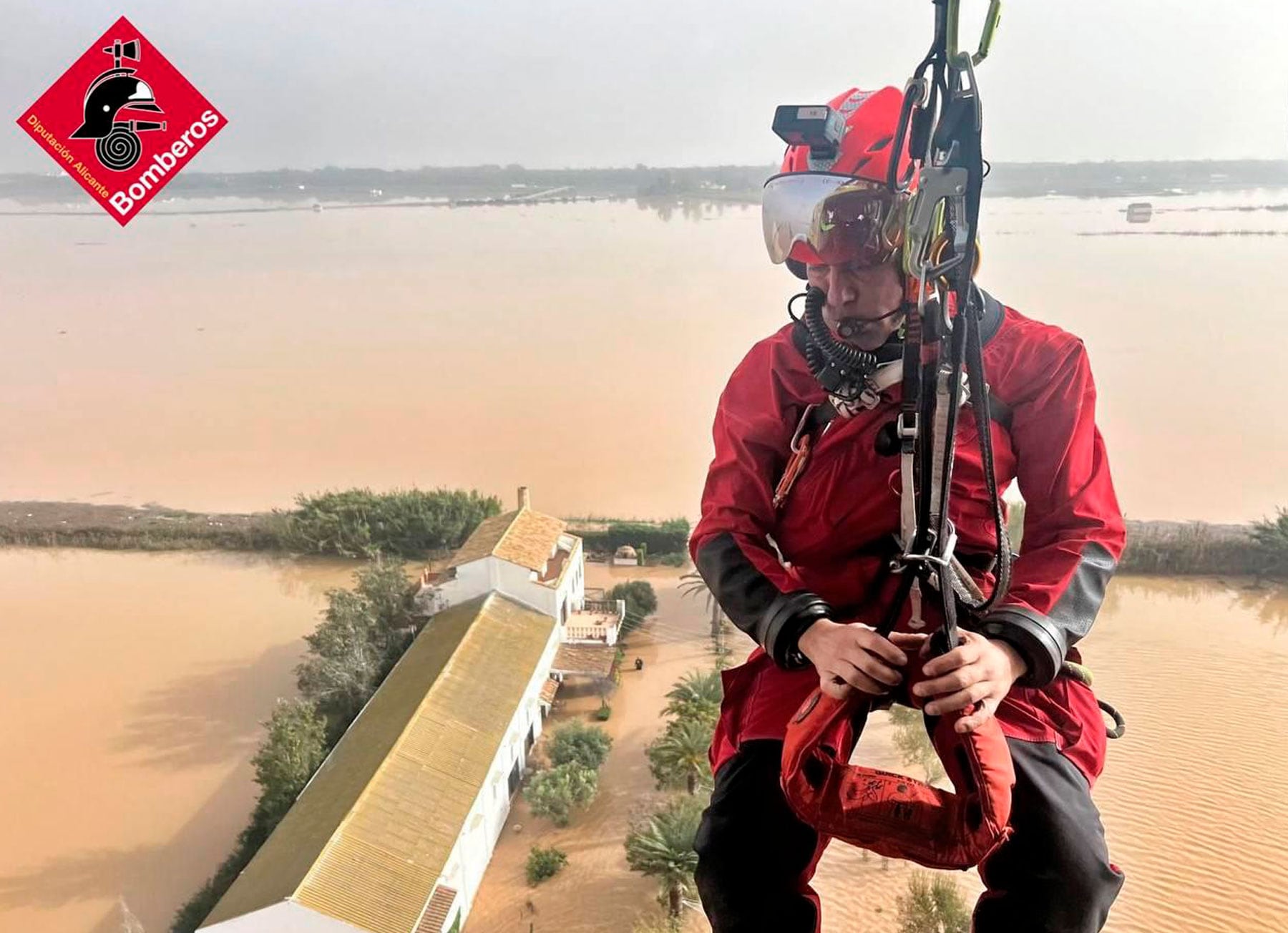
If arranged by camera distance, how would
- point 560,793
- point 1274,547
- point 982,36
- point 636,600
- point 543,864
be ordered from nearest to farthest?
point 982,36
point 543,864
point 560,793
point 636,600
point 1274,547

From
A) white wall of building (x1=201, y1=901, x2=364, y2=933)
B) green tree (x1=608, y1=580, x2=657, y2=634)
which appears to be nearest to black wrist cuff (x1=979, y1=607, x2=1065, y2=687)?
white wall of building (x1=201, y1=901, x2=364, y2=933)

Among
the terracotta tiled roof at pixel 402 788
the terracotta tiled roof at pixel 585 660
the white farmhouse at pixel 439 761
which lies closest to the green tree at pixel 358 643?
the white farmhouse at pixel 439 761

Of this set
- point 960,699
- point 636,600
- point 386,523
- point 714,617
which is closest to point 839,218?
point 960,699

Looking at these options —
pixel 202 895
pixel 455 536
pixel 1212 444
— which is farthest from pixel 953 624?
pixel 1212 444

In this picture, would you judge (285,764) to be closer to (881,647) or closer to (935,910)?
(935,910)

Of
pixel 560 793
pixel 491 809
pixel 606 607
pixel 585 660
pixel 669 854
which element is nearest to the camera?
pixel 669 854
